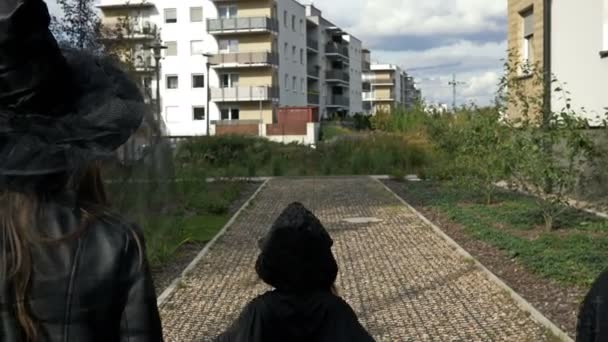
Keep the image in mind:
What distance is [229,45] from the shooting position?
221 ft

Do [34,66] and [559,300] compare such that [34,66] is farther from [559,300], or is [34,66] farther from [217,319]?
[559,300]

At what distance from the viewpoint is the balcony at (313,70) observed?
273ft

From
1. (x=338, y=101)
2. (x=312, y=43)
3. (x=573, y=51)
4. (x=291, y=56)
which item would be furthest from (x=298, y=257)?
(x=338, y=101)

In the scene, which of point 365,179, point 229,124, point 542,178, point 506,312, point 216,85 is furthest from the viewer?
point 216,85

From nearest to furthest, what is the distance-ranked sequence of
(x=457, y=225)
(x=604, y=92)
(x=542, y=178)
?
(x=542, y=178) → (x=457, y=225) → (x=604, y=92)

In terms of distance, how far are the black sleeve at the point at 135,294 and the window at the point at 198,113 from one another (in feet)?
214

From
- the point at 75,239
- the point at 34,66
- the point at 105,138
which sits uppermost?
the point at 34,66

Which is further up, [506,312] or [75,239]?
[75,239]

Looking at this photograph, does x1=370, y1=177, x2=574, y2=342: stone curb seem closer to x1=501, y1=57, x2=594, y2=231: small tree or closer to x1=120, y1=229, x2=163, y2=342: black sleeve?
x1=501, y1=57, x2=594, y2=231: small tree

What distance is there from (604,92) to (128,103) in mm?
14169

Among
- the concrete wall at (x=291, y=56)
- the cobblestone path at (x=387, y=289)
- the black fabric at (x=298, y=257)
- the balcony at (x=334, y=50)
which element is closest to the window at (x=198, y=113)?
the concrete wall at (x=291, y=56)

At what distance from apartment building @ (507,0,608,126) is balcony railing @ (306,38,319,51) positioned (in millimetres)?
64763

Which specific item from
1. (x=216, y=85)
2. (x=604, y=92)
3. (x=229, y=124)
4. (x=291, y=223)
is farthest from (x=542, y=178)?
(x=216, y=85)

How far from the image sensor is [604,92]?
47.3 ft
